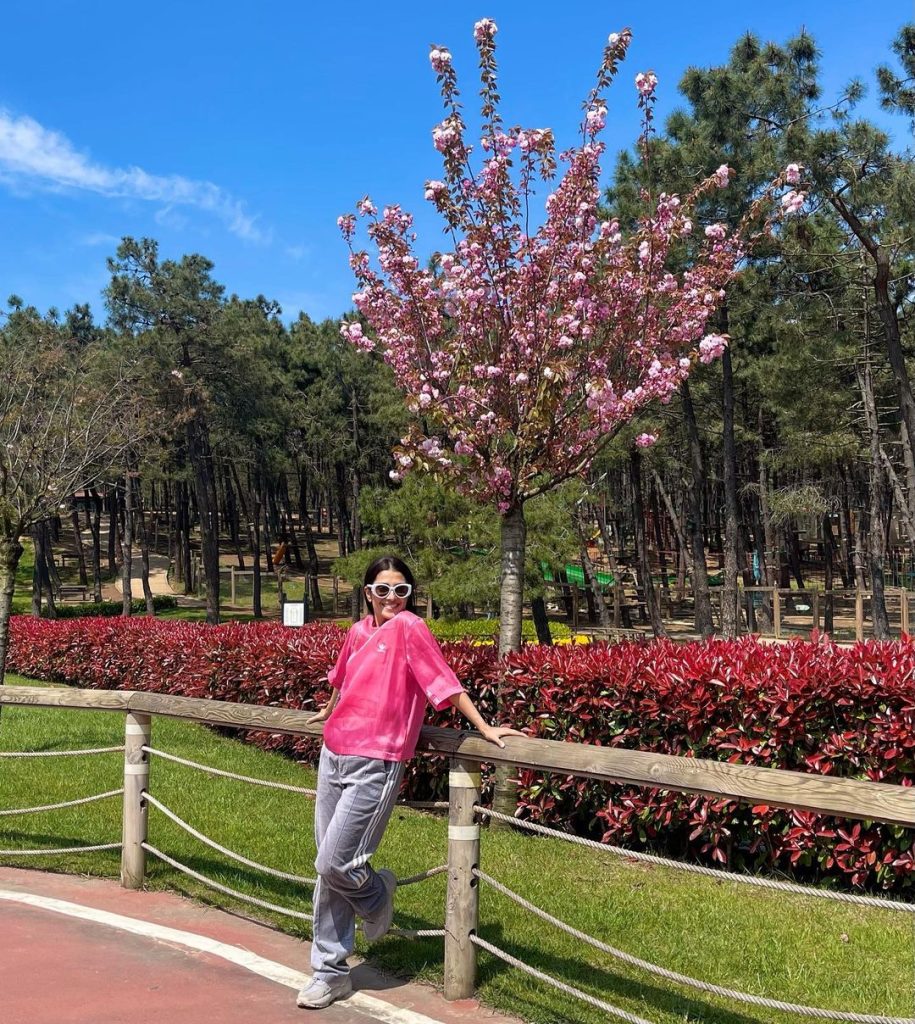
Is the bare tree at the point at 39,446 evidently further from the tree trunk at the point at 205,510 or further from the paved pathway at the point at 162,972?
the tree trunk at the point at 205,510

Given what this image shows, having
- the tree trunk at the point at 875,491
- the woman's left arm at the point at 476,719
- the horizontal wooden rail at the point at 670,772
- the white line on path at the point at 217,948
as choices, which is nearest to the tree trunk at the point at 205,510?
the tree trunk at the point at 875,491

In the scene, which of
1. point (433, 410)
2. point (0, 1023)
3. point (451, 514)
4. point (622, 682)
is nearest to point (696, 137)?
point (451, 514)

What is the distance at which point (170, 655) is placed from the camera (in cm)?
1257

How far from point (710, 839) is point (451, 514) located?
15.2 meters

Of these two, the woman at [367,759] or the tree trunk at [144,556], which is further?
the tree trunk at [144,556]

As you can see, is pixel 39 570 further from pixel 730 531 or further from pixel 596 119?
pixel 596 119

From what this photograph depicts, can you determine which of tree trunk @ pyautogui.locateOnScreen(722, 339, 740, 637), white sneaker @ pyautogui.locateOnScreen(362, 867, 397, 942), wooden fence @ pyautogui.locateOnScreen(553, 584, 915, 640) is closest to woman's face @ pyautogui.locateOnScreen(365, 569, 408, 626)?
white sneaker @ pyautogui.locateOnScreen(362, 867, 397, 942)

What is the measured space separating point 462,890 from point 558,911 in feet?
4.63

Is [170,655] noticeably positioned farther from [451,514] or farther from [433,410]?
[451,514]

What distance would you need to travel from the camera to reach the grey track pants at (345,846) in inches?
137

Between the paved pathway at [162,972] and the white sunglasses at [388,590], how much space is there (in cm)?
147

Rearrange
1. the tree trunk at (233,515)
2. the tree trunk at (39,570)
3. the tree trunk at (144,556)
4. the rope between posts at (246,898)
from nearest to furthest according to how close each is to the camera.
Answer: the rope between posts at (246,898) < the tree trunk at (39,570) < the tree trunk at (144,556) < the tree trunk at (233,515)

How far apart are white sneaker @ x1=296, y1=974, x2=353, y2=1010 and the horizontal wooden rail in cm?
89

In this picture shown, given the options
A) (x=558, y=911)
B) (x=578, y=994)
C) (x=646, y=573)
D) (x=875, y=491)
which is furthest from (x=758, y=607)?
(x=578, y=994)
